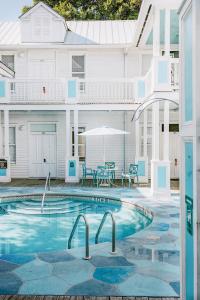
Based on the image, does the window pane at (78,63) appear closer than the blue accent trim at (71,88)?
No

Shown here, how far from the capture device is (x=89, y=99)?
17062 mm

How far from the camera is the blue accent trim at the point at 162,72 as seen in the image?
11570 mm

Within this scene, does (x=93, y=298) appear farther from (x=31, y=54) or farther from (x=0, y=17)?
(x=0, y=17)

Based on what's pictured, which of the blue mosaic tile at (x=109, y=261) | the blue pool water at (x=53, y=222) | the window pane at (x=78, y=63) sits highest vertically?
the window pane at (x=78, y=63)

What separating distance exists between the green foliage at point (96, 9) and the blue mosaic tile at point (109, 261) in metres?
25.9

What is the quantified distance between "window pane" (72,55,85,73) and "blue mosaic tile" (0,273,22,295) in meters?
14.5

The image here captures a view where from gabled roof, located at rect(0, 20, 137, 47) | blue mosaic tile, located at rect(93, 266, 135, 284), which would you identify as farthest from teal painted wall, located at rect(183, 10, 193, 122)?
gabled roof, located at rect(0, 20, 137, 47)

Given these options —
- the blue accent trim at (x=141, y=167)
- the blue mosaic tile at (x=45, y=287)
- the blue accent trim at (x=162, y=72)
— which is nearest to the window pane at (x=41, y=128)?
the blue accent trim at (x=141, y=167)

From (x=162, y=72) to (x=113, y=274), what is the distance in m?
8.05

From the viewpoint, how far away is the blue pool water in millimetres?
8227

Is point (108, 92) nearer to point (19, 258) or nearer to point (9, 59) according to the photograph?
point (9, 59)

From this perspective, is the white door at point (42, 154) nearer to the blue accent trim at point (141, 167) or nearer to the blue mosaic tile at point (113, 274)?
the blue accent trim at point (141, 167)

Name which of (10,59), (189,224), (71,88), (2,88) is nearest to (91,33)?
(10,59)

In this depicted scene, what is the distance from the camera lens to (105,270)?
522 cm
